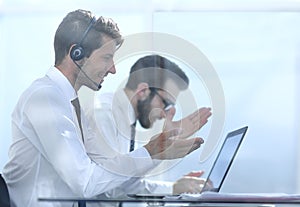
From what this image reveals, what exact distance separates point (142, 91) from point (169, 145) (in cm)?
67

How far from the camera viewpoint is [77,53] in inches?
93.0

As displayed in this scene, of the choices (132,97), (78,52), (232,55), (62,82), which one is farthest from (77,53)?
(232,55)

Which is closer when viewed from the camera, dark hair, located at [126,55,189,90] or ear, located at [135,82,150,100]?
dark hair, located at [126,55,189,90]

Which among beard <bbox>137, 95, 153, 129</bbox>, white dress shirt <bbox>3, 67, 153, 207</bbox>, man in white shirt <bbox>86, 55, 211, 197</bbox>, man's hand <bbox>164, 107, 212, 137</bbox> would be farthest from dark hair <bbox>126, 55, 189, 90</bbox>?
white dress shirt <bbox>3, 67, 153, 207</bbox>

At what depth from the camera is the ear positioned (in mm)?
2703

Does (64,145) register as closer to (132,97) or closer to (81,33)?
(81,33)

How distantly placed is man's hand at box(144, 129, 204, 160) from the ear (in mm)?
526

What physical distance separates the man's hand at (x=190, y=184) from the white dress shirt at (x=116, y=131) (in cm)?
3

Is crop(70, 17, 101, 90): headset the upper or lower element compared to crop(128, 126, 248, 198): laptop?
upper

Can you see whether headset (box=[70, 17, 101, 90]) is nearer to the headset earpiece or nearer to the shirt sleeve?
the headset earpiece

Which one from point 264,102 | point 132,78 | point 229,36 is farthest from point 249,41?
point 132,78

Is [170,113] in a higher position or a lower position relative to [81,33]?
lower

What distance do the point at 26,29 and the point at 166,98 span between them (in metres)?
0.64

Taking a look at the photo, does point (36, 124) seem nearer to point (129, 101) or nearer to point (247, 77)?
point (129, 101)
